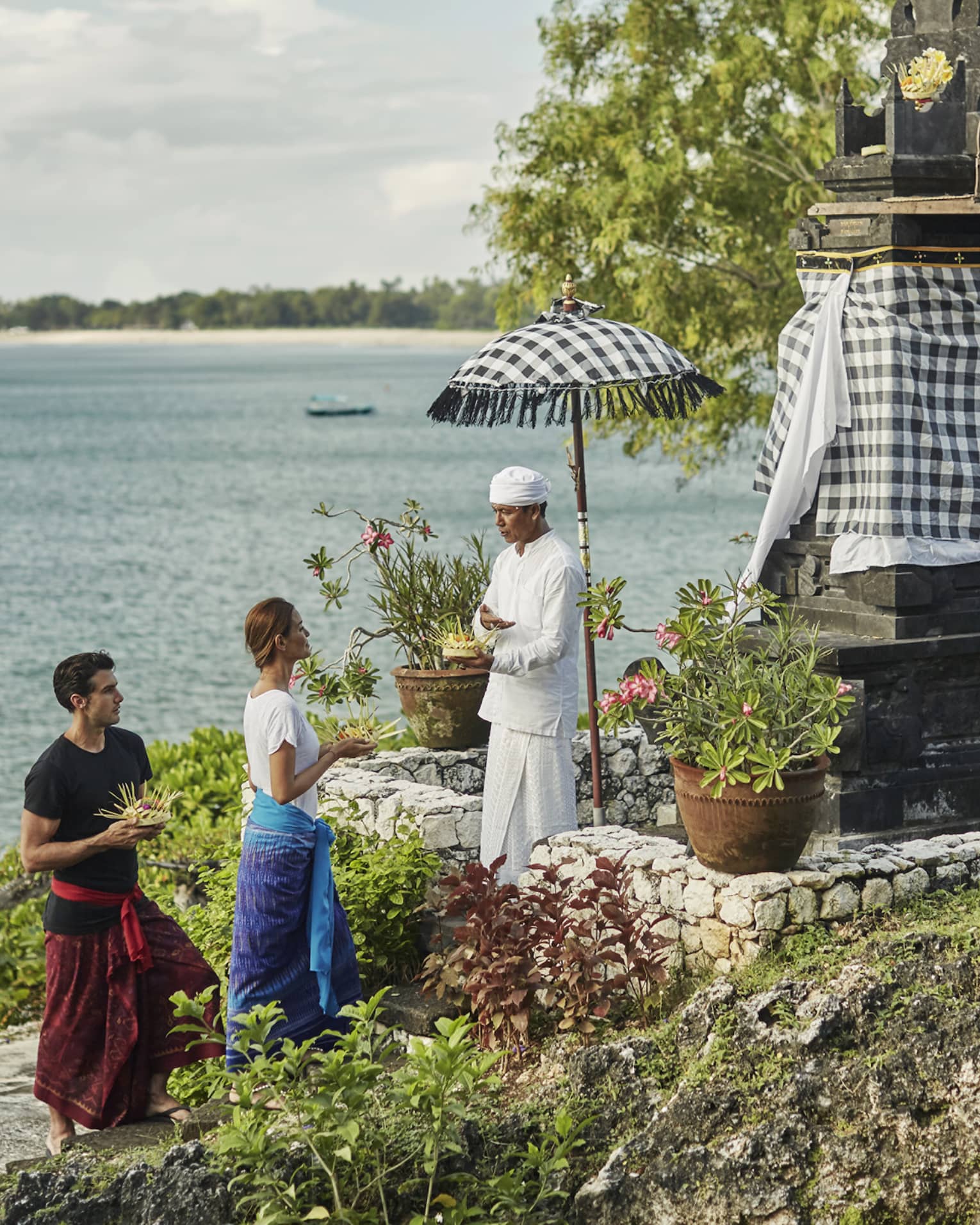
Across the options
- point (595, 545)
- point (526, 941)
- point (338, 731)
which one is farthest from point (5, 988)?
point (595, 545)

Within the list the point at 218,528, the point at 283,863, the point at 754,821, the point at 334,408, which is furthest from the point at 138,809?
the point at 334,408

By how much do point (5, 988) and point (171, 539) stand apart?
42.4m

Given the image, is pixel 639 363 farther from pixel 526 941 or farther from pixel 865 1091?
pixel 865 1091

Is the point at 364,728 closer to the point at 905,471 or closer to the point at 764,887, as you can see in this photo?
the point at 764,887

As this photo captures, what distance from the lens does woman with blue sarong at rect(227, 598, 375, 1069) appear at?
577cm

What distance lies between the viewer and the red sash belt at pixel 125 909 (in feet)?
20.1

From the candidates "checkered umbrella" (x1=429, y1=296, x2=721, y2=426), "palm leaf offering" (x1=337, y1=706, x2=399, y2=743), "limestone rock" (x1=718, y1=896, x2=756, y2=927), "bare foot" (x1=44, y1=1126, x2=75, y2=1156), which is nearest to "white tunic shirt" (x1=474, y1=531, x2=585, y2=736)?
"palm leaf offering" (x1=337, y1=706, x2=399, y2=743)

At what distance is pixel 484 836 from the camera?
7.31 m

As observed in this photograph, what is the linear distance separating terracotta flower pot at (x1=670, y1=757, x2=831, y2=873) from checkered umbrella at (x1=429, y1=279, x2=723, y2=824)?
4.42ft

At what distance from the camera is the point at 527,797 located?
23.6 ft

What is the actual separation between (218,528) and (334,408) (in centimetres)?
6103

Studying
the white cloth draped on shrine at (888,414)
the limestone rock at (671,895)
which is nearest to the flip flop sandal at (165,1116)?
the limestone rock at (671,895)

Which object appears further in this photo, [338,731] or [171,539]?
[171,539]

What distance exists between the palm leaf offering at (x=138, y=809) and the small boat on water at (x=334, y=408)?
10622cm
